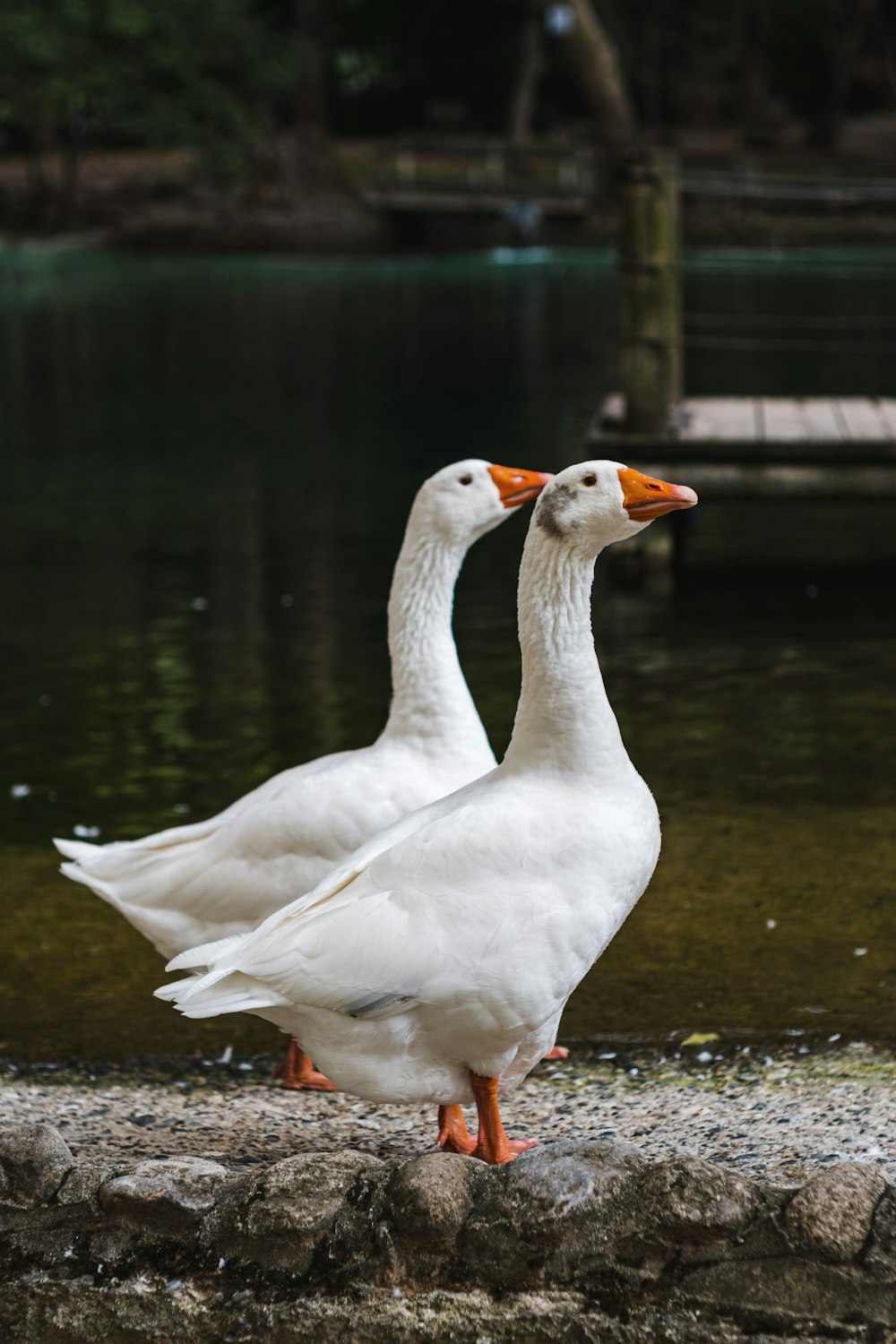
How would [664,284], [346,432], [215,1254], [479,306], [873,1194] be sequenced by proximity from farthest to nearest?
1. [479,306]
2. [346,432]
3. [664,284]
4. [215,1254]
5. [873,1194]

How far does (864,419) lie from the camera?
10156 mm

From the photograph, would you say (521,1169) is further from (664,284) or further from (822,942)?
(664,284)

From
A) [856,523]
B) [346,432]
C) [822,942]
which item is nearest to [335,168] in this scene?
[346,432]

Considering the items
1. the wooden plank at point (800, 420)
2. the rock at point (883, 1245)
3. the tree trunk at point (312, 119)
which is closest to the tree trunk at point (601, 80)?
the tree trunk at point (312, 119)

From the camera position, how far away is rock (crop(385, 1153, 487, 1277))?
3.44 meters

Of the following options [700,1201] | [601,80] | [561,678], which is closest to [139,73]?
[601,80]

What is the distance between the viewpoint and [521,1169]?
3.48 metres

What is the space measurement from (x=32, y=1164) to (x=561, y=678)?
1585mm

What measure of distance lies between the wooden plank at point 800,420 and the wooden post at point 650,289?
67 cm

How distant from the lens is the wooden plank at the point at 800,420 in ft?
31.0

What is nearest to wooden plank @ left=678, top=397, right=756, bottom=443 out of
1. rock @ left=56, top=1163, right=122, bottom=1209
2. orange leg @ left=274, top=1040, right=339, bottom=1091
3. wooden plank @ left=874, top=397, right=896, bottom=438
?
wooden plank @ left=874, top=397, right=896, bottom=438

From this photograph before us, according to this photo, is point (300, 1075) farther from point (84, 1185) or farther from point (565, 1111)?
point (84, 1185)

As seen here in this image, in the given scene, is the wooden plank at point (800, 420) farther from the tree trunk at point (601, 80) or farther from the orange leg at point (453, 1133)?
the tree trunk at point (601, 80)

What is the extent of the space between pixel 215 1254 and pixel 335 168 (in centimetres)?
4767
